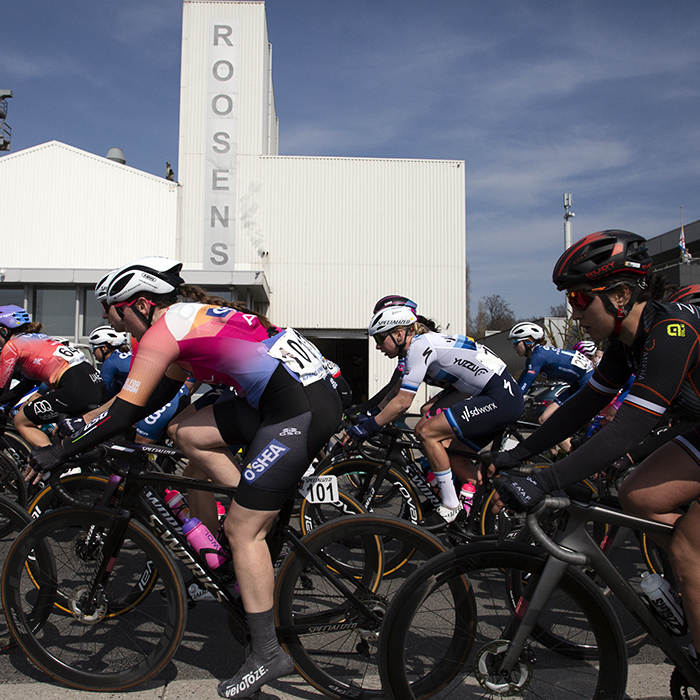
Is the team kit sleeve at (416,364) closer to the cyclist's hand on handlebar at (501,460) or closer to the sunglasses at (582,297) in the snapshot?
the cyclist's hand on handlebar at (501,460)

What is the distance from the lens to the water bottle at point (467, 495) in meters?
4.43

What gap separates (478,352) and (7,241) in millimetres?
22005

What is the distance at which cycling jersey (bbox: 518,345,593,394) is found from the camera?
24.0 feet

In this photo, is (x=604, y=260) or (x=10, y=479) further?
(x=10, y=479)

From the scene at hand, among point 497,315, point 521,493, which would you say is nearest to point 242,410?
point 521,493

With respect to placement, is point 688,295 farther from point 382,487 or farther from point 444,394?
point 382,487

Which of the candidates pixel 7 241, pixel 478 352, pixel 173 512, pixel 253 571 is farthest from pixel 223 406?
pixel 7 241

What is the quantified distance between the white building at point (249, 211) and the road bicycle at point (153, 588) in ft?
59.3

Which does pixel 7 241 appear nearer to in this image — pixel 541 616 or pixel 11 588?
pixel 11 588

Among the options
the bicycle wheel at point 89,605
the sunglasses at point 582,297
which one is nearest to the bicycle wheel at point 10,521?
the bicycle wheel at point 89,605

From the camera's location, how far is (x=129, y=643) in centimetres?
269

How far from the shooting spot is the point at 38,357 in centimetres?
589

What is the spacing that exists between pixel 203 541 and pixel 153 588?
31 centimetres

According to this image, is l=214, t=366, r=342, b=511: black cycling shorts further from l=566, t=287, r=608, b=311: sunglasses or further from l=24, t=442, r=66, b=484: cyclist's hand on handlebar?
l=566, t=287, r=608, b=311: sunglasses
